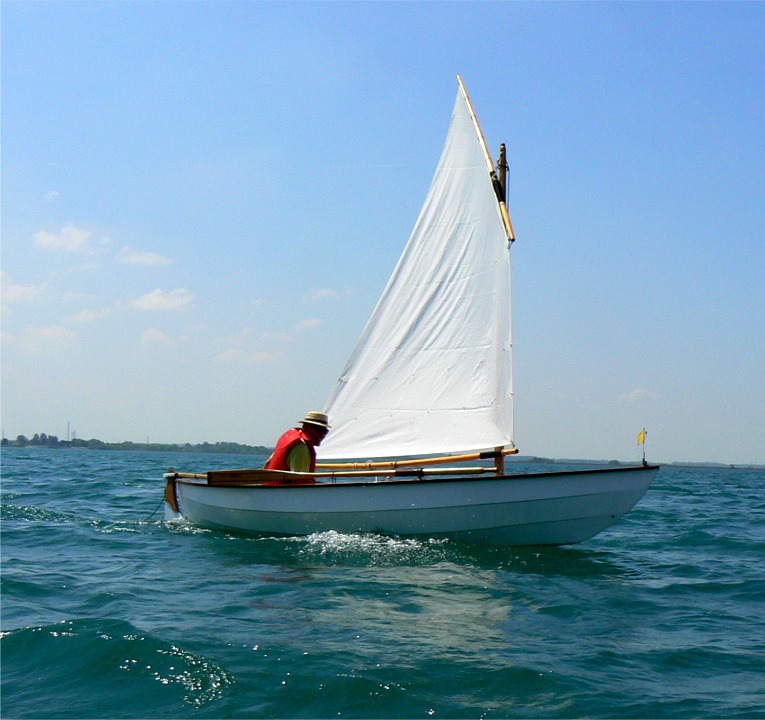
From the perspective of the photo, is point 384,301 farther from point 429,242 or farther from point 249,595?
point 249,595

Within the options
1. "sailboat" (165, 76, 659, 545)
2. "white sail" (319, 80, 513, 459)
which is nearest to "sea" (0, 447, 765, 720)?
"sailboat" (165, 76, 659, 545)

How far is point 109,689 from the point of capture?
593cm

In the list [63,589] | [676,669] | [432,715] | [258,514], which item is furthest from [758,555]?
[63,589]

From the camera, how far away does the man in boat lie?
1373 cm

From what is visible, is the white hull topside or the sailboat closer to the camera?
the white hull topside

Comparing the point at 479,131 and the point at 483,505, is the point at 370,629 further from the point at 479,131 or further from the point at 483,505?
the point at 479,131

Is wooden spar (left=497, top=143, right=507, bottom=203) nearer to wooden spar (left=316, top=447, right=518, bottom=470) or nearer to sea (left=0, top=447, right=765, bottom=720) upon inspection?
wooden spar (left=316, top=447, right=518, bottom=470)

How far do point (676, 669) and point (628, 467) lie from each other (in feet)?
18.0

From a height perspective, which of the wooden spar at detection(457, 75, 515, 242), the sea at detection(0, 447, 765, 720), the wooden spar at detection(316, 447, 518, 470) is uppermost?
the wooden spar at detection(457, 75, 515, 242)

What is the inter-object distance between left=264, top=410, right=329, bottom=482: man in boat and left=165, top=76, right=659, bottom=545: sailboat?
1.33 ft

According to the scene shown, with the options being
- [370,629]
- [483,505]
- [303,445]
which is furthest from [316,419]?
[370,629]

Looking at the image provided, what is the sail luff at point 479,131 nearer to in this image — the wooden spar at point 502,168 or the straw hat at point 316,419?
the wooden spar at point 502,168

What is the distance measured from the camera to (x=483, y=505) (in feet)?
39.4

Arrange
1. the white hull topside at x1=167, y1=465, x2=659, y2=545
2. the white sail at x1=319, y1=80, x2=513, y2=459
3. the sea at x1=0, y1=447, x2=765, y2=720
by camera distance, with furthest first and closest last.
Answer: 1. the white sail at x1=319, y1=80, x2=513, y2=459
2. the white hull topside at x1=167, y1=465, x2=659, y2=545
3. the sea at x1=0, y1=447, x2=765, y2=720
